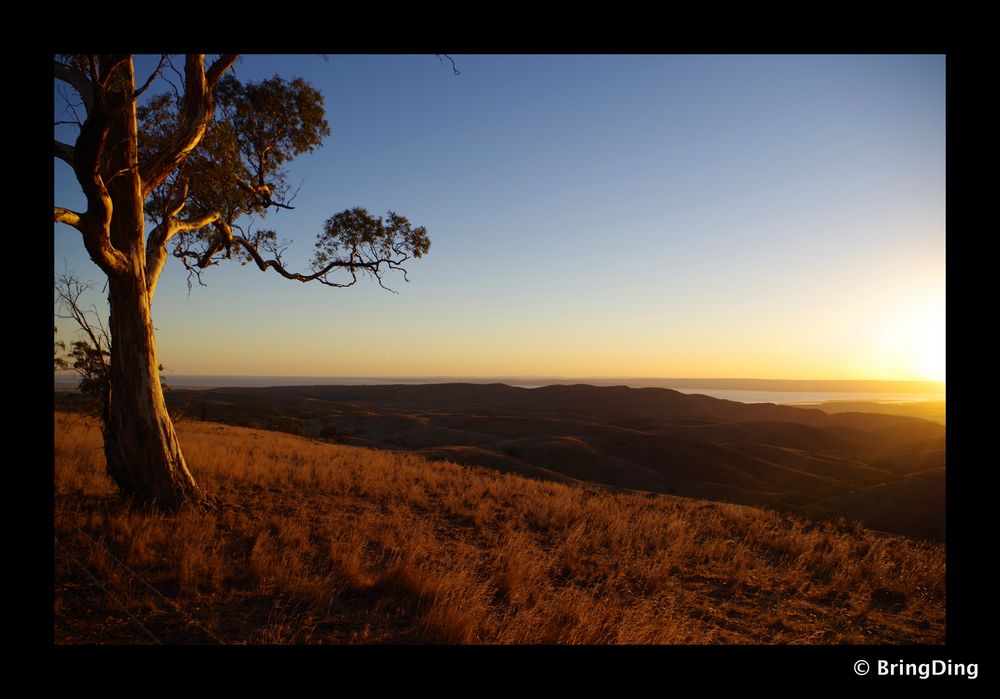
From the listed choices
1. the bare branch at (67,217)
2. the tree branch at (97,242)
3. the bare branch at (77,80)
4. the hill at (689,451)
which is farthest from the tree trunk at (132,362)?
the hill at (689,451)

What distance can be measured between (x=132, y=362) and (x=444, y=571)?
5988mm

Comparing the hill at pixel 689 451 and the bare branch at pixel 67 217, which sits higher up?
the bare branch at pixel 67 217

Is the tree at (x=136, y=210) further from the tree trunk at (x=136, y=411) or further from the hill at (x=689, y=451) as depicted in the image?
the hill at (x=689, y=451)

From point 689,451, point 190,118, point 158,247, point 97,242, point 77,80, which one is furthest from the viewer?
point 689,451

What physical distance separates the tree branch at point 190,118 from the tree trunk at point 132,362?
48 cm

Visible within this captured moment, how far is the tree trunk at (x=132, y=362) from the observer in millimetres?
7367

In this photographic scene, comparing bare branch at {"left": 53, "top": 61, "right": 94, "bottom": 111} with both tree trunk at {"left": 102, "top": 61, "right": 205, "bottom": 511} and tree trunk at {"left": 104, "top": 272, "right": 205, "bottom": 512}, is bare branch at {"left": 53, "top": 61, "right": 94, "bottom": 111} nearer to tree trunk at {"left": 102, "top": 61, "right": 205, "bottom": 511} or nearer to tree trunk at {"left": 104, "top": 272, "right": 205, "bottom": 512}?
tree trunk at {"left": 102, "top": 61, "right": 205, "bottom": 511}

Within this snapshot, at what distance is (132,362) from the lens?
24.2 feet

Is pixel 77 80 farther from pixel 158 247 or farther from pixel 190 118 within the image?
pixel 158 247

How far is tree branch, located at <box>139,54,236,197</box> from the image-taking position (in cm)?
780

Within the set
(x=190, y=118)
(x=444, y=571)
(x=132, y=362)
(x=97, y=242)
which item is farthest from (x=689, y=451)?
(x=97, y=242)

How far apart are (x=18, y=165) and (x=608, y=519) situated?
1047 centimetres
